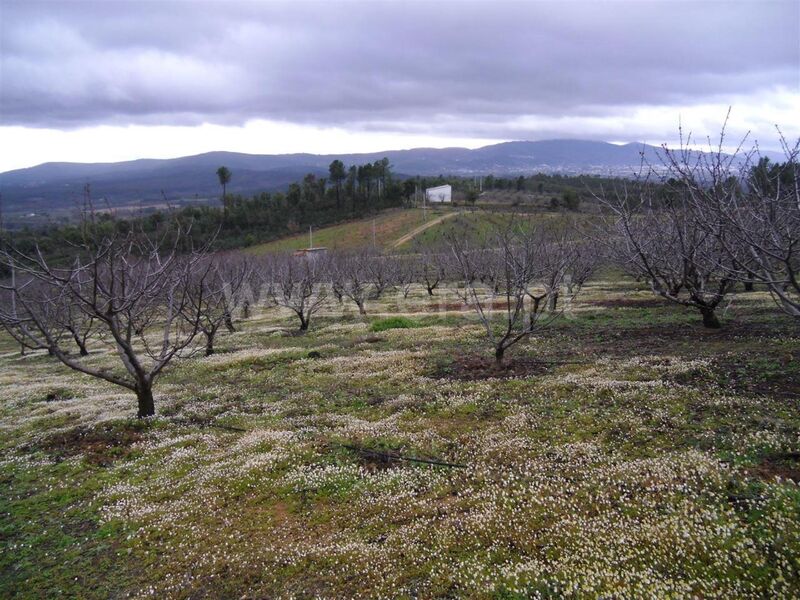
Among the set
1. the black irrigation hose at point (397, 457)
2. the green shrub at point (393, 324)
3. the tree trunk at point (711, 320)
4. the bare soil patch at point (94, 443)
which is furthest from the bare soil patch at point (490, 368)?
the green shrub at point (393, 324)

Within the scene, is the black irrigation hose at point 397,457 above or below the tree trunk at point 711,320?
below

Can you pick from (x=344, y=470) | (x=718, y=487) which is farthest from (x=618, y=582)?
(x=344, y=470)

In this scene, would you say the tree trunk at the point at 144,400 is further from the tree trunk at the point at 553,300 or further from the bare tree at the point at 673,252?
the tree trunk at the point at 553,300

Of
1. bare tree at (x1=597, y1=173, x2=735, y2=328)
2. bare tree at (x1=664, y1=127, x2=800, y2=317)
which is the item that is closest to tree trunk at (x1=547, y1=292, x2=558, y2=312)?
bare tree at (x1=597, y1=173, x2=735, y2=328)

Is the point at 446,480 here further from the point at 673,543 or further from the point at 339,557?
the point at 673,543

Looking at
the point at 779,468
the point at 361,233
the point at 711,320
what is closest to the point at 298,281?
the point at 711,320

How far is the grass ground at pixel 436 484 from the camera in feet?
24.1

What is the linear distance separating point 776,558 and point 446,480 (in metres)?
5.43

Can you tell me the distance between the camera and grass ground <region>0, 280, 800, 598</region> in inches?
289

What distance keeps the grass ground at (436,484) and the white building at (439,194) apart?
408 feet

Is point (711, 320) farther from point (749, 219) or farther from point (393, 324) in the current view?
point (393, 324)

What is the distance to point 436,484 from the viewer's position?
10.0 metres

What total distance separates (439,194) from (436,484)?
137501 mm

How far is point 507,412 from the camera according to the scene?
13617 millimetres
